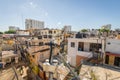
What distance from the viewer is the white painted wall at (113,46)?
722 inches

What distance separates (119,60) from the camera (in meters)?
17.9

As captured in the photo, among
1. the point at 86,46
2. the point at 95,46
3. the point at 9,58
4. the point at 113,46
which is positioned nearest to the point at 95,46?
the point at 95,46

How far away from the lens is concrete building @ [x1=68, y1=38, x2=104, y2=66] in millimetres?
19920

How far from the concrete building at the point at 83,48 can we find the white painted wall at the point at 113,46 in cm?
92

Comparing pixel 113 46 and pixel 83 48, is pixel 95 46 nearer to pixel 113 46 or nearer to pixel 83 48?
pixel 83 48

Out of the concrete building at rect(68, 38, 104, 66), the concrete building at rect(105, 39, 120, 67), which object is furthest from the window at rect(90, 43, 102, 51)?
the concrete building at rect(105, 39, 120, 67)

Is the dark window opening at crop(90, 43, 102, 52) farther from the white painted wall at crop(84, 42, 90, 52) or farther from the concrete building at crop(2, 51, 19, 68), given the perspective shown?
the concrete building at crop(2, 51, 19, 68)

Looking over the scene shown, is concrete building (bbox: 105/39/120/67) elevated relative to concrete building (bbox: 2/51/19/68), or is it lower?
elevated

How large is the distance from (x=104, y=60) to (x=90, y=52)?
273 centimetres

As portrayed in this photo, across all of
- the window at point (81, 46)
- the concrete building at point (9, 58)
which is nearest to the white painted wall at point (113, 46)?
the window at point (81, 46)

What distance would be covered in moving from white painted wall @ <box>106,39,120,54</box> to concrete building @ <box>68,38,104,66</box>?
0.92 metres

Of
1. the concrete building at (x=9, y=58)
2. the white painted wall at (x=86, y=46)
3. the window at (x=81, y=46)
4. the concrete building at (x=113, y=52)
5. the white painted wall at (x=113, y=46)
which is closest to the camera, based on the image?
the concrete building at (x=113, y=52)

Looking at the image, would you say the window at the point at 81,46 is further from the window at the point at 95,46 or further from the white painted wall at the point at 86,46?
the window at the point at 95,46

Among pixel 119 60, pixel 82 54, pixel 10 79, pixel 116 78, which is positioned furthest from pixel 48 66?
pixel 82 54
